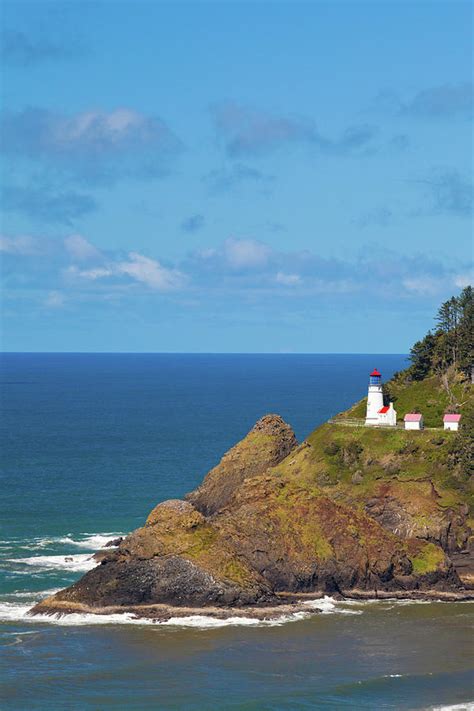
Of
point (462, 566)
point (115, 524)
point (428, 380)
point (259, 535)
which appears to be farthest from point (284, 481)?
point (428, 380)

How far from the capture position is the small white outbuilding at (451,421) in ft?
338

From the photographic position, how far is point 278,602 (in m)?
79.3

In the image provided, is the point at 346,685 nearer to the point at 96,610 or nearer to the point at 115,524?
the point at 96,610

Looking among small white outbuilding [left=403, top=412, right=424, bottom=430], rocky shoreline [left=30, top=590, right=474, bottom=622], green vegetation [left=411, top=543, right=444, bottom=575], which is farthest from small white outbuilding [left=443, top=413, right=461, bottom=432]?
rocky shoreline [left=30, top=590, right=474, bottom=622]

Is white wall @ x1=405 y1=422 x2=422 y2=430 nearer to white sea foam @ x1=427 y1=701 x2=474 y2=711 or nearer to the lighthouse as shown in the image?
the lighthouse

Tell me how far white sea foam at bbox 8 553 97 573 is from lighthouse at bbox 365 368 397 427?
31.2 m

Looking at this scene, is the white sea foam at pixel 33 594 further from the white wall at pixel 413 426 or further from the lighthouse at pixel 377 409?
the lighthouse at pixel 377 409

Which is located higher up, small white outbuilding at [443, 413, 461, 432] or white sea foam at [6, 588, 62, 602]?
small white outbuilding at [443, 413, 461, 432]

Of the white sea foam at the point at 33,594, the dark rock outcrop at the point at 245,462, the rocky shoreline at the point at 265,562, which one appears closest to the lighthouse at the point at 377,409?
the dark rock outcrop at the point at 245,462

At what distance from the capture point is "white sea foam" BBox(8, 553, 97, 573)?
9031 centimetres

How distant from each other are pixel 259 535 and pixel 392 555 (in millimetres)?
9927

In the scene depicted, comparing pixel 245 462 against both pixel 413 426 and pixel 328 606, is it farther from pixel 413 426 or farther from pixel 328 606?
pixel 328 606

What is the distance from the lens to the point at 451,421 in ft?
339

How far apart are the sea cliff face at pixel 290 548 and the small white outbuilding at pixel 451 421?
521cm
